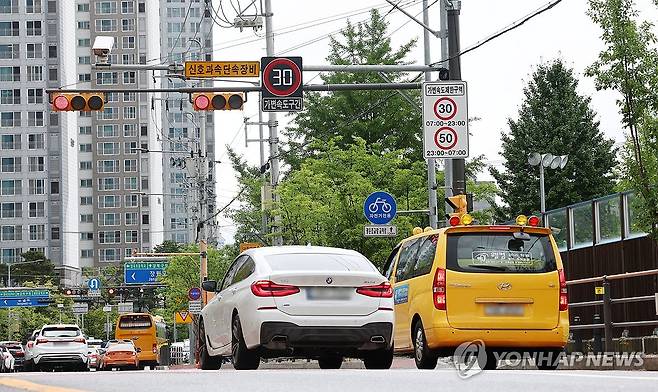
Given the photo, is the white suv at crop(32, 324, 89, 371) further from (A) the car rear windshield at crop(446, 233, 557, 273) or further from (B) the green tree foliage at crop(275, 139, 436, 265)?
(A) the car rear windshield at crop(446, 233, 557, 273)

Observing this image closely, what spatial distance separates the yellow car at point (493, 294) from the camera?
1697 cm

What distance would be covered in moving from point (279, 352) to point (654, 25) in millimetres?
9899

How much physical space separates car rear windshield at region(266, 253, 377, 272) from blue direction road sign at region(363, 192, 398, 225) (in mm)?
18063

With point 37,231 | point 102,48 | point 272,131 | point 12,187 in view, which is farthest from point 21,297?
point 102,48

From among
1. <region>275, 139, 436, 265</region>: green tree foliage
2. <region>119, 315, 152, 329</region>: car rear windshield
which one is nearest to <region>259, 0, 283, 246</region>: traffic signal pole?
<region>275, 139, 436, 265</region>: green tree foliage

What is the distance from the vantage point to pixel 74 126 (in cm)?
15488

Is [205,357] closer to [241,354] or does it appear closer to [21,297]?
[241,354]

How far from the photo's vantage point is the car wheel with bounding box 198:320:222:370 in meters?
18.6

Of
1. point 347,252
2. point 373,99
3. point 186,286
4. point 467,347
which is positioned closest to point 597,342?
point 467,347

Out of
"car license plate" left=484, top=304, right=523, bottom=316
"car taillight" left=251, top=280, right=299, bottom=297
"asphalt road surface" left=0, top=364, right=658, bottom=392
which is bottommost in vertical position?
"asphalt road surface" left=0, top=364, right=658, bottom=392

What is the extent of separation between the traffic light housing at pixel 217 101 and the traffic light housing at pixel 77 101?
1.93 m

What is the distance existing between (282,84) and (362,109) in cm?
3942

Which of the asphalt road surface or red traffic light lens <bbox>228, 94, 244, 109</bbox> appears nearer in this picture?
the asphalt road surface

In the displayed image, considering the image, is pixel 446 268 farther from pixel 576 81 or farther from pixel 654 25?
pixel 576 81
